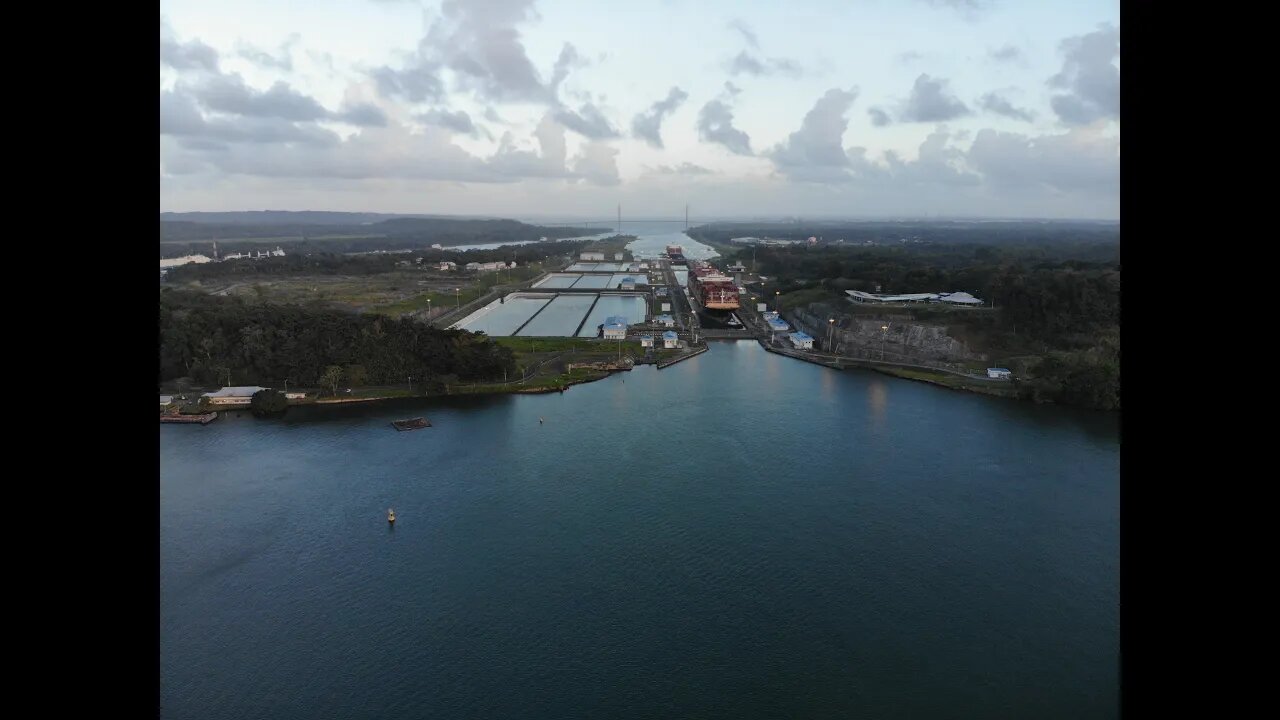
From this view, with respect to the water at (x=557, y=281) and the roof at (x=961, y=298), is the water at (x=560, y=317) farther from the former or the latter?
the roof at (x=961, y=298)

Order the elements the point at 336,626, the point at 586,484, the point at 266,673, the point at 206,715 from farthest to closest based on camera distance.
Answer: the point at 586,484
the point at 336,626
the point at 266,673
the point at 206,715

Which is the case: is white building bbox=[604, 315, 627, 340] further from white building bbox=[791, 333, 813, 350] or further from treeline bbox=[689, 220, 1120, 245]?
treeline bbox=[689, 220, 1120, 245]

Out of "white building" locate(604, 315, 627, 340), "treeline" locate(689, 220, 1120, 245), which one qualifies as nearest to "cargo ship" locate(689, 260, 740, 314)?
"white building" locate(604, 315, 627, 340)

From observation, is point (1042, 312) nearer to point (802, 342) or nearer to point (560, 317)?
point (802, 342)

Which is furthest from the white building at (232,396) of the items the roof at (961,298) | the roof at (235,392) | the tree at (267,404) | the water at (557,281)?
the water at (557,281)

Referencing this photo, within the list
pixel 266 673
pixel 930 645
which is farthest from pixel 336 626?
pixel 930 645
